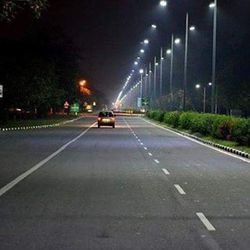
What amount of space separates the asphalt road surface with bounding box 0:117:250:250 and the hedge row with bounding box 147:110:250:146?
33.9 ft

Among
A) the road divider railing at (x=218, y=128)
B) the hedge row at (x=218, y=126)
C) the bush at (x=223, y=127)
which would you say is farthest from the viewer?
the bush at (x=223, y=127)

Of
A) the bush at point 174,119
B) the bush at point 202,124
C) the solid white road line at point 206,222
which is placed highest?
the solid white road line at point 206,222

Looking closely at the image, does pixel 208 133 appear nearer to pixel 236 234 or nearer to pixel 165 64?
pixel 236 234

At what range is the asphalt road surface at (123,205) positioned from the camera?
10.2 meters

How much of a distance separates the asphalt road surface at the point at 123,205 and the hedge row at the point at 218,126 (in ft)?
33.9

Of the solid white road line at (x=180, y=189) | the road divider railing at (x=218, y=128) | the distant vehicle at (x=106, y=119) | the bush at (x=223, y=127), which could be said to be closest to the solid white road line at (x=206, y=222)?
the solid white road line at (x=180, y=189)

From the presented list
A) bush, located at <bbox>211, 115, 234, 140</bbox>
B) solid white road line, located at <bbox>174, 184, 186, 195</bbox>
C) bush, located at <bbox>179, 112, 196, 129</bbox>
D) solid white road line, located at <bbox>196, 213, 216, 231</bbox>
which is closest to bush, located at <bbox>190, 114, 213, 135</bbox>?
bush, located at <bbox>179, 112, 196, 129</bbox>

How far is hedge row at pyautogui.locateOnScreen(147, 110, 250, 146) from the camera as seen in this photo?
3575 cm

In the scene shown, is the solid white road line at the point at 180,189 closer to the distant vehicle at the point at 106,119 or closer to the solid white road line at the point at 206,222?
the solid white road line at the point at 206,222

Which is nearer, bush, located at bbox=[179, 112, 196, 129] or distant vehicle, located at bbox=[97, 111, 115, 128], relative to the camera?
bush, located at bbox=[179, 112, 196, 129]

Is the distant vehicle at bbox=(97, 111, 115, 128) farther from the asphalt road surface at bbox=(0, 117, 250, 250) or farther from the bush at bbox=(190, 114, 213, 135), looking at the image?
the asphalt road surface at bbox=(0, 117, 250, 250)

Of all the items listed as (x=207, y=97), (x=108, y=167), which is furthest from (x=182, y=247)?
(x=207, y=97)

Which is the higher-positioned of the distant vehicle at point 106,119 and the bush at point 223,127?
the bush at point 223,127

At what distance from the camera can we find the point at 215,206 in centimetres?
1388
